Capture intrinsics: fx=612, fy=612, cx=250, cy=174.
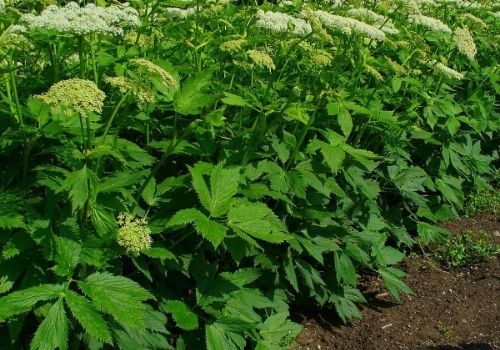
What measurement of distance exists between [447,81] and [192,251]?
3.42m

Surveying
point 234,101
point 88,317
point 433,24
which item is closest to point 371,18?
point 433,24

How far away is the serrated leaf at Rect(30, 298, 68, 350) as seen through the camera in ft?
7.41

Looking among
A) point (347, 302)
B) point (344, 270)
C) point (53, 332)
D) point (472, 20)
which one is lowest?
point (347, 302)

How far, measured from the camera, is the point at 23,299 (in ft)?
7.54

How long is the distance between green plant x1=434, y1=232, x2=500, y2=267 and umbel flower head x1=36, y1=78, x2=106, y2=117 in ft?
12.9

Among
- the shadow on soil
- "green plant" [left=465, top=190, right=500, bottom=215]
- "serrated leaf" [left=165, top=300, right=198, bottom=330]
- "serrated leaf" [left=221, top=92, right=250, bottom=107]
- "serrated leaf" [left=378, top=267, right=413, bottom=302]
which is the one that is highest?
"serrated leaf" [left=221, top=92, right=250, bottom=107]

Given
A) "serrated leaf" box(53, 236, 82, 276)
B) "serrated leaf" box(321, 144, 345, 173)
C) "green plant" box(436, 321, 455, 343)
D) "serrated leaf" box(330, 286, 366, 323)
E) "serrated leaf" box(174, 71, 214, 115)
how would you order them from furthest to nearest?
1. "green plant" box(436, 321, 455, 343)
2. "serrated leaf" box(330, 286, 366, 323)
3. "serrated leaf" box(321, 144, 345, 173)
4. "serrated leaf" box(174, 71, 214, 115)
5. "serrated leaf" box(53, 236, 82, 276)

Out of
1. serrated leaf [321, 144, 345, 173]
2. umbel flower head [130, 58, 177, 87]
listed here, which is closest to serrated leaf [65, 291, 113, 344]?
umbel flower head [130, 58, 177, 87]

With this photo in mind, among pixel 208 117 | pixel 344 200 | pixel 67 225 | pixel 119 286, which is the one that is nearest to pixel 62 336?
pixel 119 286

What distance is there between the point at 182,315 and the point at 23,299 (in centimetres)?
92

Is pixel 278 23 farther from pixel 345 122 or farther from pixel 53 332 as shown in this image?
pixel 53 332

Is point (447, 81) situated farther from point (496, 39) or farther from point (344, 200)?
point (344, 200)

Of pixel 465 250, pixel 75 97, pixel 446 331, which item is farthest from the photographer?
pixel 465 250

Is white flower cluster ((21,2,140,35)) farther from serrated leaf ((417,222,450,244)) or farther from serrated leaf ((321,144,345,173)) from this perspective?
serrated leaf ((417,222,450,244))
